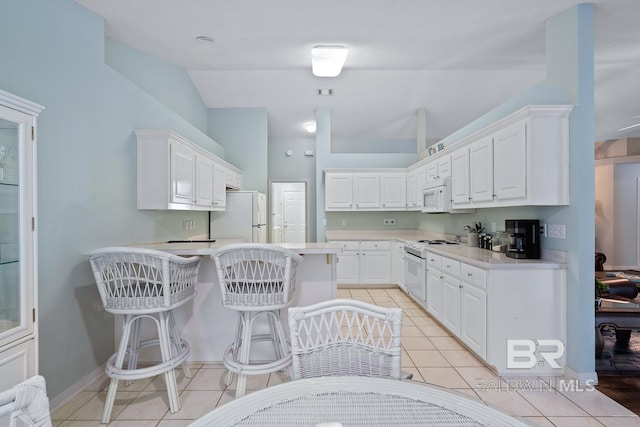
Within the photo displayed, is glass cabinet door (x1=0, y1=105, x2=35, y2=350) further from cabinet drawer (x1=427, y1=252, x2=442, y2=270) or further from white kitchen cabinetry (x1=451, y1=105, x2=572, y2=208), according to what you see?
cabinet drawer (x1=427, y1=252, x2=442, y2=270)

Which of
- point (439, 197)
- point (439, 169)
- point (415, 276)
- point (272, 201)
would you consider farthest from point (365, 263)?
point (272, 201)

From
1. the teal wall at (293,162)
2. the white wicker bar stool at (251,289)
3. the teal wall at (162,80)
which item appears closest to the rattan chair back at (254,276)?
the white wicker bar stool at (251,289)

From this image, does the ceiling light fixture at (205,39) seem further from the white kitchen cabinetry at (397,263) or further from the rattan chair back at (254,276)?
the white kitchen cabinetry at (397,263)

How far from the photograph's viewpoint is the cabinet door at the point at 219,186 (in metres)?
4.27

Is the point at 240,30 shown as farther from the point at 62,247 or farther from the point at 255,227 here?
the point at 255,227

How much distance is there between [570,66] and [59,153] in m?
3.75

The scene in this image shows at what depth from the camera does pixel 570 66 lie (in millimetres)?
2488

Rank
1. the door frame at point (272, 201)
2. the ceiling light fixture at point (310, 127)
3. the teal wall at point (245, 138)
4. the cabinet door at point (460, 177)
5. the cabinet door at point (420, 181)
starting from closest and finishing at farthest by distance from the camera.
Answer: the cabinet door at point (460, 177)
the cabinet door at point (420, 181)
the teal wall at point (245, 138)
the ceiling light fixture at point (310, 127)
the door frame at point (272, 201)

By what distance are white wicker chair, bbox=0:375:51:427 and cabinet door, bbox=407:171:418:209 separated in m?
5.06

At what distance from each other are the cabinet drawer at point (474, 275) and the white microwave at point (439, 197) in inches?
47.8

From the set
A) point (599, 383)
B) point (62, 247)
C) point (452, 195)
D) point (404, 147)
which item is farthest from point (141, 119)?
point (404, 147)

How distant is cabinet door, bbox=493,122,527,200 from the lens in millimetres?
2561

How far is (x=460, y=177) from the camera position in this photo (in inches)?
142

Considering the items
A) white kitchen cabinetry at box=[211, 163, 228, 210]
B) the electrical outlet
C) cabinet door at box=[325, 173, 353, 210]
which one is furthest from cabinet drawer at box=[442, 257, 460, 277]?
white kitchen cabinetry at box=[211, 163, 228, 210]
